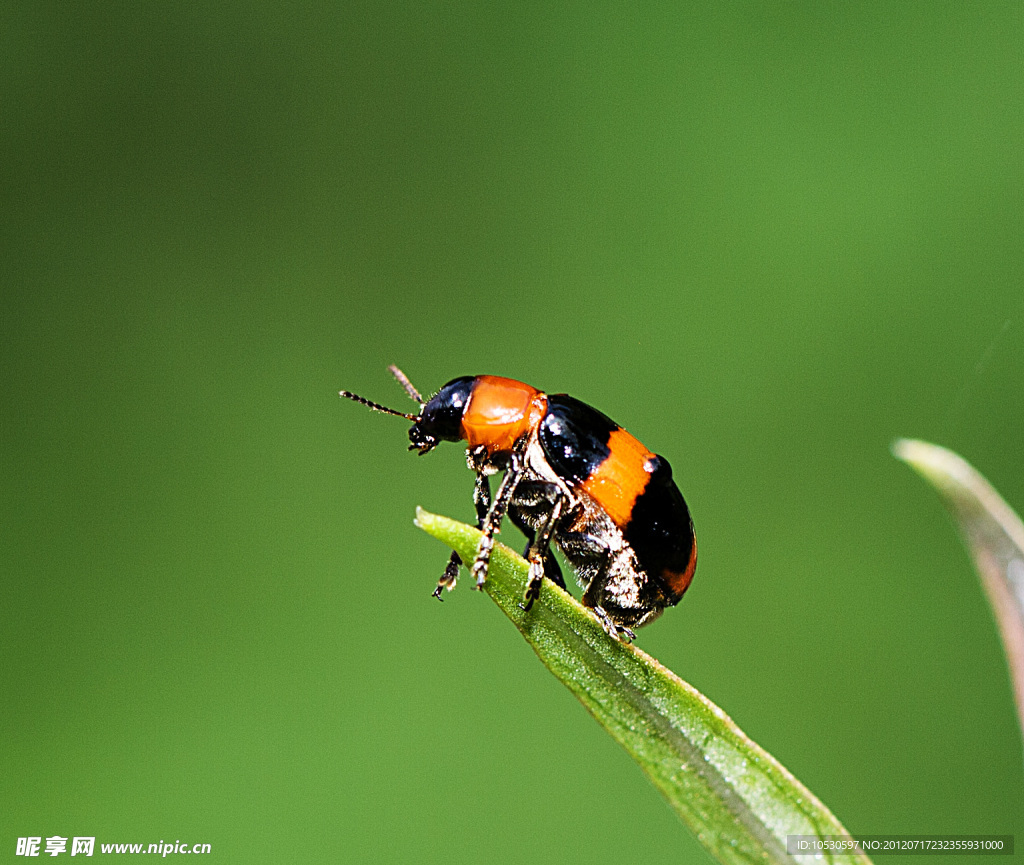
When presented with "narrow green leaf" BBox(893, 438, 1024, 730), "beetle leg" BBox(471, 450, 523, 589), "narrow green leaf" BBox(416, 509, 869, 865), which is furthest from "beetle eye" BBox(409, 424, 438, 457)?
"narrow green leaf" BBox(893, 438, 1024, 730)

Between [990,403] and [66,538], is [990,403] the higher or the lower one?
the higher one

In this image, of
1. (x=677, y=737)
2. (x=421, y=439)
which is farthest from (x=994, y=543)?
(x=421, y=439)

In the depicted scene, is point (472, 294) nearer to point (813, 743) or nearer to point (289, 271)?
point (289, 271)

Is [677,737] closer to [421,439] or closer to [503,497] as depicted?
[503,497]

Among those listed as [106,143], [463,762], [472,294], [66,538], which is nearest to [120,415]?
[66,538]

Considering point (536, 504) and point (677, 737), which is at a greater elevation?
point (536, 504)

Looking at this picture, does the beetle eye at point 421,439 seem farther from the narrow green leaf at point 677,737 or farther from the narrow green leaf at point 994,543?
the narrow green leaf at point 994,543
